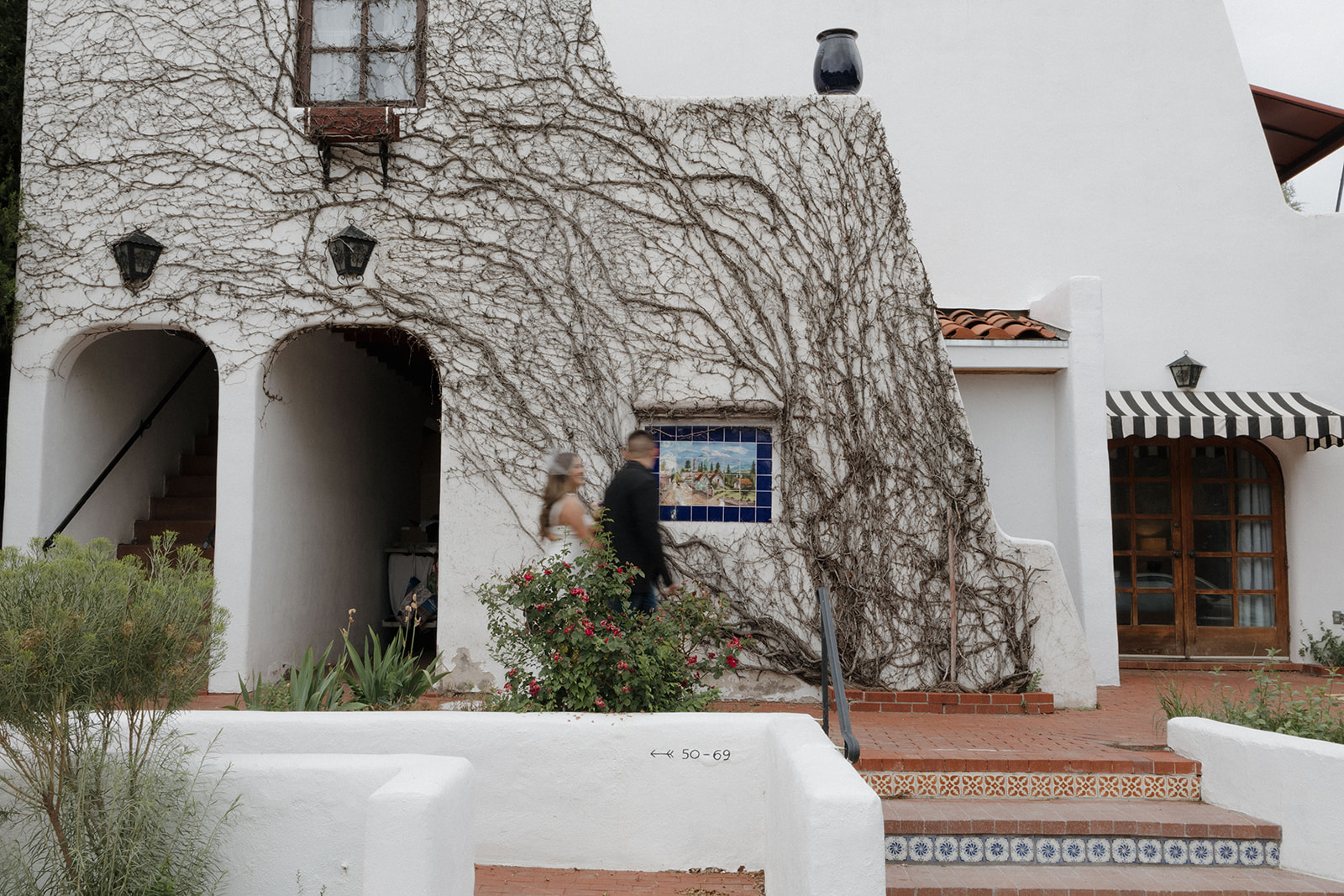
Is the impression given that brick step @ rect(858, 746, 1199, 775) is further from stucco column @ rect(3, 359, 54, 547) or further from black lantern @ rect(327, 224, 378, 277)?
stucco column @ rect(3, 359, 54, 547)

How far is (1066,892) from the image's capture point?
151 inches

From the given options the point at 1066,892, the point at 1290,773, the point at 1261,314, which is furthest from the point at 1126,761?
the point at 1261,314

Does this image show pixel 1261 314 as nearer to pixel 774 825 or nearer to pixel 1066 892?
pixel 1066 892

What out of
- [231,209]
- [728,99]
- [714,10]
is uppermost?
[714,10]

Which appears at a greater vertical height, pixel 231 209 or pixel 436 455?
pixel 231 209

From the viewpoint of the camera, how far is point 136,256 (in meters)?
6.87

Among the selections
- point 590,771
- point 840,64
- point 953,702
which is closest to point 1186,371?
point 953,702

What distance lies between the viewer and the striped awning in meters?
7.88

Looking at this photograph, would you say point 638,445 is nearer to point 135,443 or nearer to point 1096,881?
point 1096,881

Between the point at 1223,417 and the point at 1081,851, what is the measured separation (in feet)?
17.1

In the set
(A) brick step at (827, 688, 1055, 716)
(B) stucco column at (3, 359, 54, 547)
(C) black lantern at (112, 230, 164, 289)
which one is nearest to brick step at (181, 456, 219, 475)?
(B) stucco column at (3, 359, 54, 547)

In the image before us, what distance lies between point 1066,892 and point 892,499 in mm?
3379

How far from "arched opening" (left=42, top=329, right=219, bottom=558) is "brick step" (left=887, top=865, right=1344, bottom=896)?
5.84 metres

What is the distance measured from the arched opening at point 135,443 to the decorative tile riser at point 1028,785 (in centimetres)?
553
